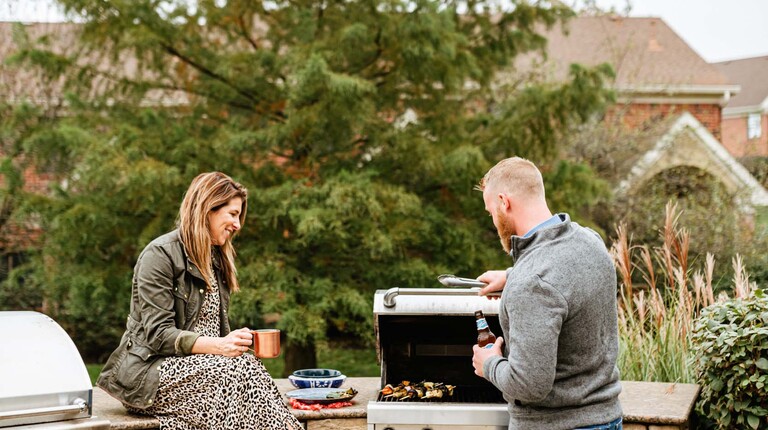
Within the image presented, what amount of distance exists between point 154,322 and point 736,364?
282 cm

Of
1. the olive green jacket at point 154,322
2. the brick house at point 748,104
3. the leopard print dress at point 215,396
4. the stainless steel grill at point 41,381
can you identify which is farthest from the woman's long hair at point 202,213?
the brick house at point 748,104

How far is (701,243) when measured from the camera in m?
10.7

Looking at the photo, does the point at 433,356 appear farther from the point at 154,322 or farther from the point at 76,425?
the point at 76,425

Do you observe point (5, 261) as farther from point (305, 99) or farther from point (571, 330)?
point (571, 330)

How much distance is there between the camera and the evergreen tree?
782cm

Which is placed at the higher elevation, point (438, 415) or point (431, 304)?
point (431, 304)

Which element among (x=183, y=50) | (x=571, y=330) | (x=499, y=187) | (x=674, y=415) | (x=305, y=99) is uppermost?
(x=183, y=50)

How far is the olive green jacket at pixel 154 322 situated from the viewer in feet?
11.2

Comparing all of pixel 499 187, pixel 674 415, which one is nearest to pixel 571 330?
pixel 499 187

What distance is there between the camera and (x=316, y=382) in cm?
417

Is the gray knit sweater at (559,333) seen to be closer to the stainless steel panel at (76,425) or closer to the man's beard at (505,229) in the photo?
the man's beard at (505,229)

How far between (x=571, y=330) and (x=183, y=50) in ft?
24.0

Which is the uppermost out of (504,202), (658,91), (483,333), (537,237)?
(658,91)

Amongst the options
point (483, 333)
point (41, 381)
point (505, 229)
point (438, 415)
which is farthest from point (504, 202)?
point (41, 381)
